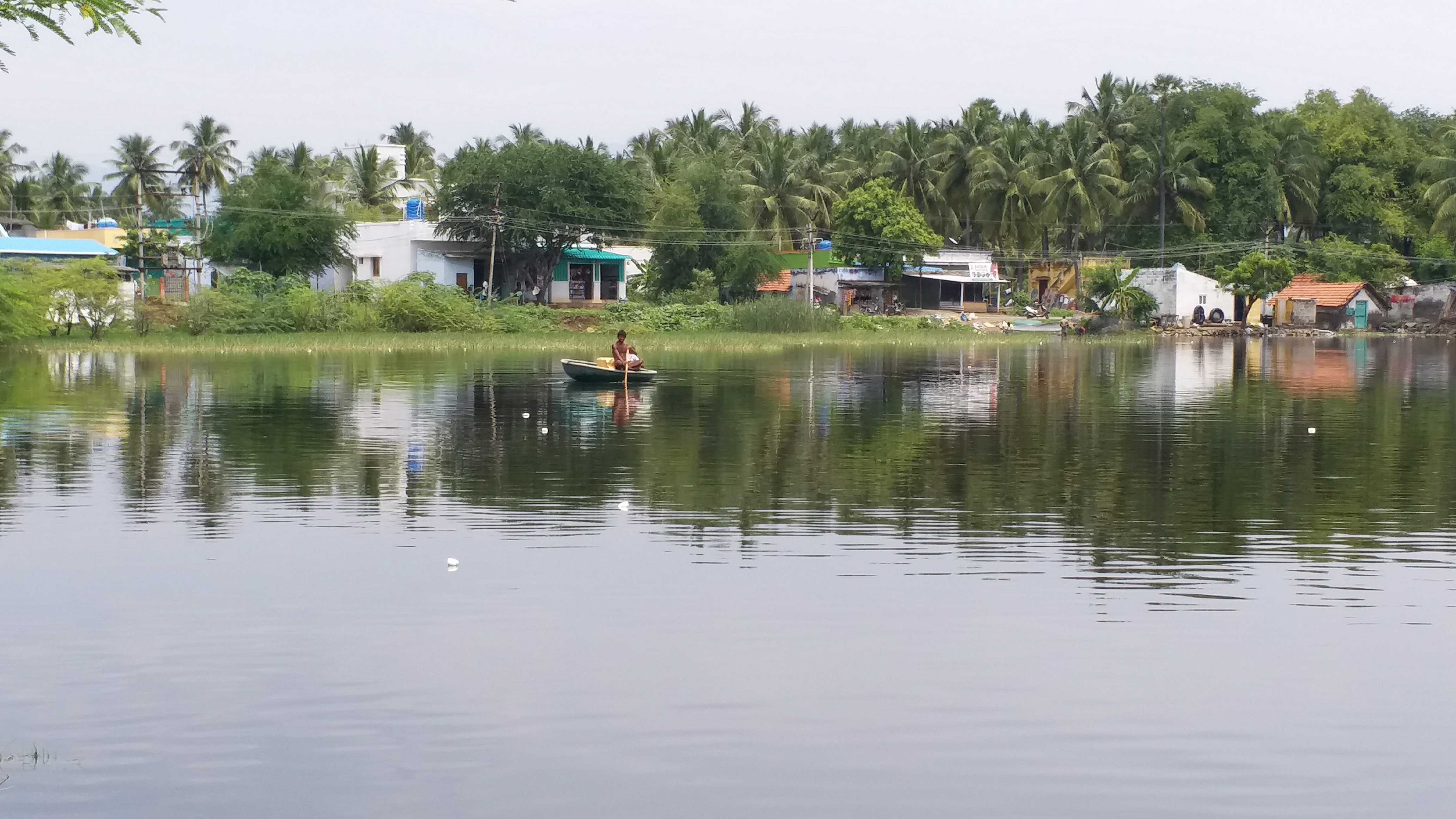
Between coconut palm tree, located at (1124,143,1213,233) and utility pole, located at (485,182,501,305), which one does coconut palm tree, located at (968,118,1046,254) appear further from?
utility pole, located at (485,182,501,305)

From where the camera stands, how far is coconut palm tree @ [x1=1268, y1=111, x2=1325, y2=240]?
10575 cm

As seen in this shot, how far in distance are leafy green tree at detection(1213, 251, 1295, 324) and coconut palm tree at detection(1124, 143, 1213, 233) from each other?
7139 millimetres

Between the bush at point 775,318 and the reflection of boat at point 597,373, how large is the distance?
40025mm

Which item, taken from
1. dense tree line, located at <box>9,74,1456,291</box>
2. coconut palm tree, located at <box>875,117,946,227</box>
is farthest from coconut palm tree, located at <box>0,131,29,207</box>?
coconut palm tree, located at <box>875,117,946,227</box>

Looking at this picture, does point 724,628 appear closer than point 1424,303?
Yes

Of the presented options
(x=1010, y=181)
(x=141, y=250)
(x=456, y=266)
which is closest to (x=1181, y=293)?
(x=1010, y=181)

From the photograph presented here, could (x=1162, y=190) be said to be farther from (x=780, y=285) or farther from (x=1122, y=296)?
(x=780, y=285)

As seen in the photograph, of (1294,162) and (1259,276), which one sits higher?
(1294,162)

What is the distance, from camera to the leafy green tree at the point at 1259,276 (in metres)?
96.3

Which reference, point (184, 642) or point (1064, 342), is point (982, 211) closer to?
point (1064, 342)

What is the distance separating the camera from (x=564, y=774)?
919cm

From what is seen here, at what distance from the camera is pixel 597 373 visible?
1704 inches

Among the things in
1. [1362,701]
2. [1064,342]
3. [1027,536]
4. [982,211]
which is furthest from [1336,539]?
[982,211]

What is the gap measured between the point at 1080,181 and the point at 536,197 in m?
34.3
